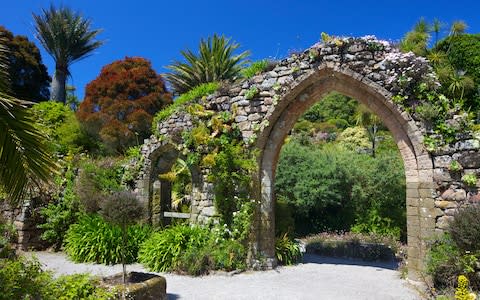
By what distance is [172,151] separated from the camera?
31.9 feet

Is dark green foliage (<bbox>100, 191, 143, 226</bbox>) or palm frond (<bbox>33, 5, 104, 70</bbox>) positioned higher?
palm frond (<bbox>33, 5, 104, 70</bbox>)

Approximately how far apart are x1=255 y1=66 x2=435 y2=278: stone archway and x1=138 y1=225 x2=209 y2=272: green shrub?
1283 mm

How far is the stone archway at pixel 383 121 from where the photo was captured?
645 cm

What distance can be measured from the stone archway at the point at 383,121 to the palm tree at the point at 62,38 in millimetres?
16031

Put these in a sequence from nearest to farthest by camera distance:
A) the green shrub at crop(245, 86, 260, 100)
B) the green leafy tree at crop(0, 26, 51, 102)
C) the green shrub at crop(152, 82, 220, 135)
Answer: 1. the green shrub at crop(245, 86, 260, 100)
2. the green shrub at crop(152, 82, 220, 135)
3. the green leafy tree at crop(0, 26, 51, 102)

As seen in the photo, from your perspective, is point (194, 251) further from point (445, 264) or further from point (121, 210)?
point (445, 264)

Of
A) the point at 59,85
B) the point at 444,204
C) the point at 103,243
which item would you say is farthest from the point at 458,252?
the point at 59,85

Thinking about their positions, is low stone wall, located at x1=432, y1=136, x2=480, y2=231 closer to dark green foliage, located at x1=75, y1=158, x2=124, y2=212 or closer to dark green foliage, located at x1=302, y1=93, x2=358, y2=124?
dark green foliage, located at x1=75, y1=158, x2=124, y2=212

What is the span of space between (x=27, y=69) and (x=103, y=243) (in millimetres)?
16641

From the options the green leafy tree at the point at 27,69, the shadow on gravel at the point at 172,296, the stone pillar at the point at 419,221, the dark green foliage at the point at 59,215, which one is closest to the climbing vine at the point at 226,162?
the shadow on gravel at the point at 172,296

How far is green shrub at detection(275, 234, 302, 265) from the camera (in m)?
8.16

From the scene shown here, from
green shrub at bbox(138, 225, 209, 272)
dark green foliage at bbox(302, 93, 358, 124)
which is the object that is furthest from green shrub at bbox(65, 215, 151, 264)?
dark green foliage at bbox(302, 93, 358, 124)

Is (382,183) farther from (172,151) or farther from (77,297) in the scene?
(77,297)

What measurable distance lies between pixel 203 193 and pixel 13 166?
5.20 metres
